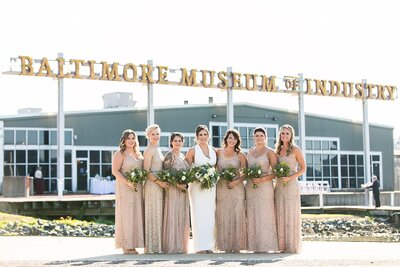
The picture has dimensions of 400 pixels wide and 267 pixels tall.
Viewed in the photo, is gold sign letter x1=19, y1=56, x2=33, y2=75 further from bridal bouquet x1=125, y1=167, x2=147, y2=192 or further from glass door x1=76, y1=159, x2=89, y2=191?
bridal bouquet x1=125, y1=167, x2=147, y2=192

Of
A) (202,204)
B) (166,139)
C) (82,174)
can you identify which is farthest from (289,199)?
(166,139)

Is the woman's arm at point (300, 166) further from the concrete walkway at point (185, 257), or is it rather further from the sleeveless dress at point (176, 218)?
the sleeveless dress at point (176, 218)

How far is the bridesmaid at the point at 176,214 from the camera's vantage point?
10.8 meters

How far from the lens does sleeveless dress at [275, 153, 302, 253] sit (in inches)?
428

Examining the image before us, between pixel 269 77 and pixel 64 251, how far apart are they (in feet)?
95.1

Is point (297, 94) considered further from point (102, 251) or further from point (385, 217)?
point (102, 251)

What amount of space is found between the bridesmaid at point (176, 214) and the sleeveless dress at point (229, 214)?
53cm

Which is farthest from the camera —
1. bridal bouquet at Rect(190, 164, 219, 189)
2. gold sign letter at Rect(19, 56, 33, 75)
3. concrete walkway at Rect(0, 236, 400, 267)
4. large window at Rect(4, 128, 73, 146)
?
large window at Rect(4, 128, 73, 146)

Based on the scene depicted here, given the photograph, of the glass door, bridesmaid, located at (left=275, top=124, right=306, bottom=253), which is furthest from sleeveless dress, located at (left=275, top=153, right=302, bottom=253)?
the glass door

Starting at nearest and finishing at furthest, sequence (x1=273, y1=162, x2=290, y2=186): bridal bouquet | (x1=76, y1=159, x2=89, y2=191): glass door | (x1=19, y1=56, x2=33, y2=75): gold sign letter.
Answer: (x1=273, y1=162, x2=290, y2=186): bridal bouquet < (x1=19, y1=56, x2=33, y2=75): gold sign letter < (x1=76, y1=159, x2=89, y2=191): glass door

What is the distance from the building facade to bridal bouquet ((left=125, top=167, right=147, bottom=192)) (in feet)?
86.0

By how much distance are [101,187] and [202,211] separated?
85.9 feet

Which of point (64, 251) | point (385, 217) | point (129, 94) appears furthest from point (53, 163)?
point (64, 251)

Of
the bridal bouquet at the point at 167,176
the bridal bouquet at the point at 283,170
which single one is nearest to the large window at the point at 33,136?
the bridal bouquet at the point at 167,176
